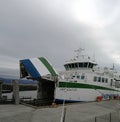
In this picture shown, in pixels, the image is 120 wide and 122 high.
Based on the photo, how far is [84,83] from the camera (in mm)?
19531

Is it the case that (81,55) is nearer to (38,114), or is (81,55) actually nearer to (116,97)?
(116,97)

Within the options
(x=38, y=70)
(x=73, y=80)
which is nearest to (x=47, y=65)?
(x=38, y=70)

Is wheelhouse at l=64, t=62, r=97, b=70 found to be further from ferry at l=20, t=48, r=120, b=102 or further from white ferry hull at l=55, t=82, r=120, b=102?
white ferry hull at l=55, t=82, r=120, b=102

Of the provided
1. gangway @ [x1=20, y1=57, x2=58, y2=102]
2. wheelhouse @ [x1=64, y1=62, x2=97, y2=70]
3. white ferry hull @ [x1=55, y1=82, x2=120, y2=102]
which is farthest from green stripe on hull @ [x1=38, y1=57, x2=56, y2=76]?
wheelhouse @ [x1=64, y1=62, x2=97, y2=70]

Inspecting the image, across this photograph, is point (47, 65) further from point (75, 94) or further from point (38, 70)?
point (75, 94)

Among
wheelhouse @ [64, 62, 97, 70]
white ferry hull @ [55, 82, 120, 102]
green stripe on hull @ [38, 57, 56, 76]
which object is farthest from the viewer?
wheelhouse @ [64, 62, 97, 70]

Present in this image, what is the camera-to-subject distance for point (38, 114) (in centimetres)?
1238

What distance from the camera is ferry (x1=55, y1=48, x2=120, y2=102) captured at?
19.0 m

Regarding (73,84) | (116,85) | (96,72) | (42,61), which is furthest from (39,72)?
(116,85)

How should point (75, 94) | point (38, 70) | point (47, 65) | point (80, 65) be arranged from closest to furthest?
point (38, 70), point (75, 94), point (47, 65), point (80, 65)

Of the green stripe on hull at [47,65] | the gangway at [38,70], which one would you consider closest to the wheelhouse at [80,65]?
the gangway at [38,70]

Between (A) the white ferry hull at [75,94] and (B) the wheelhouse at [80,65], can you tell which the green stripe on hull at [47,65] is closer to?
(A) the white ferry hull at [75,94]

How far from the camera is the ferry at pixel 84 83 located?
62.2ft

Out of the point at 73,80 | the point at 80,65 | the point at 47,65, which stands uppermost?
the point at 80,65
